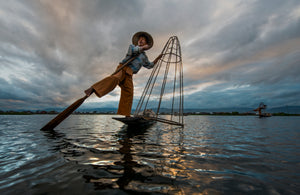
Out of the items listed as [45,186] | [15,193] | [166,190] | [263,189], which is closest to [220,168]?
[263,189]

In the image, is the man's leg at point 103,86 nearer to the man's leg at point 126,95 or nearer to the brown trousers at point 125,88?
the brown trousers at point 125,88

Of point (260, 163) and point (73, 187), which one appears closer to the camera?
point (73, 187)

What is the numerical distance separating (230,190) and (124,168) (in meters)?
1.77

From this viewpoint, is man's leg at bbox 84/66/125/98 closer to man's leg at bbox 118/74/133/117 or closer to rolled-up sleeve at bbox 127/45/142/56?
man's leg at bbox 118/74/133/117

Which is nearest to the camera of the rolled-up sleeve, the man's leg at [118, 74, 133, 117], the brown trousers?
the rolled-up sleeve

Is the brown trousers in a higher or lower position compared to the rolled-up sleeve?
lower

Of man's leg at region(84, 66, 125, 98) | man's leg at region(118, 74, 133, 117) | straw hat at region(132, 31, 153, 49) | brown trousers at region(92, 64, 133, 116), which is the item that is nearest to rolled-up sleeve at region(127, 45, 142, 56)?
brown trousers at region(92, 64, 133, 116)

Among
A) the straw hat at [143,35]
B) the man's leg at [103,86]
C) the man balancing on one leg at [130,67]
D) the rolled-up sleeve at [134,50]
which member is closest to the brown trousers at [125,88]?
the man balancing on one leg at [130,67]

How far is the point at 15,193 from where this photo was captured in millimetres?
1601

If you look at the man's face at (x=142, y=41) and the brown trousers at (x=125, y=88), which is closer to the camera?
the brown trousers at (x=125, y=88)

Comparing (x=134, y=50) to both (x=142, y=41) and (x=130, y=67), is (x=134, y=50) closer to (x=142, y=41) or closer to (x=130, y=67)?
(x=130, y=67)

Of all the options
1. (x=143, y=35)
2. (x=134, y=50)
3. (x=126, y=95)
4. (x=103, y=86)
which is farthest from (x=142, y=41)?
(x=103, y=86)

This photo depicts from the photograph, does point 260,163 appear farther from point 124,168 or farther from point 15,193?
point 15,193

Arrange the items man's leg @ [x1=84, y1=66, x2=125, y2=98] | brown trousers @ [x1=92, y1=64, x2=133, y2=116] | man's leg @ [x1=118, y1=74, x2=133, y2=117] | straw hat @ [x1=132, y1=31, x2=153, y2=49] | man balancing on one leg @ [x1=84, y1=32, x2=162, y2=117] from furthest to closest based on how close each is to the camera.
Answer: straw hat @ [x1=132, y1=31, x2=153, y2=49] → man's leg @ [x1=118, y1=74, x2=133, y2=117] → brown trousers @ [x1=92, y1=64, x2=133, y2=116] → man balancing on one leg @ [x1=84, y1=32, x2=162, y2=117] → man's leg @ [x1=84, y1=66, x2=125, y2=98]
